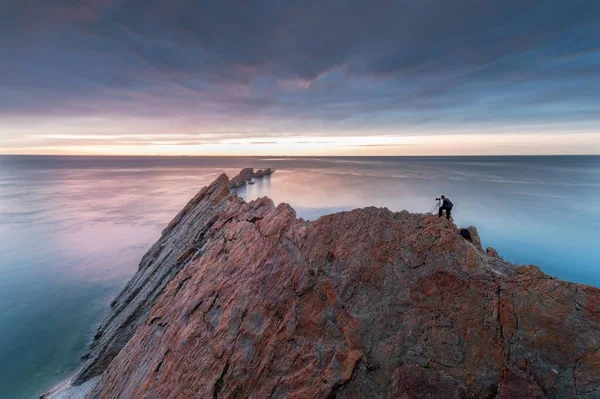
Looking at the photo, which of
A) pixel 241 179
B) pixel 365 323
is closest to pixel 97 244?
pixel 365 323

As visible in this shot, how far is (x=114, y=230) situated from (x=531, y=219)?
8270cm

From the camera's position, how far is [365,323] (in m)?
11.3

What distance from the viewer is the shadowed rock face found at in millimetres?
9469

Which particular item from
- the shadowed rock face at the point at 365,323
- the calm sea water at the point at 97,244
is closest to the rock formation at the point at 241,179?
the calm sea water at the point at 97,244

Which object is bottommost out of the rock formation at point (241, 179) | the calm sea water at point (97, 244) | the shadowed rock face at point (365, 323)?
the calm sea water at point (97, 244)

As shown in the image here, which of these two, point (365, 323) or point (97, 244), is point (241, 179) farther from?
point (365, 323)

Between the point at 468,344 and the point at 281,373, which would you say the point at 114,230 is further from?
the point at 468,344

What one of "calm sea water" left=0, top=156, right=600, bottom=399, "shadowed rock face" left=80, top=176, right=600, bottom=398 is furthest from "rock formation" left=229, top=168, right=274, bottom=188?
"shadowed rock face" left=80, top=176, right=600, bottom=398

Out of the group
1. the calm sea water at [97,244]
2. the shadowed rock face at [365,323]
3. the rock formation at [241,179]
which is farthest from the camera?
the rock formation at [241,179]

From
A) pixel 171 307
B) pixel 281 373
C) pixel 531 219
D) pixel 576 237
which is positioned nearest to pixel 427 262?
pixel 281 373

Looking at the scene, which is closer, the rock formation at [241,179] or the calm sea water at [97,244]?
the calm sea water at [97,244]

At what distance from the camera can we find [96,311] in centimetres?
3023

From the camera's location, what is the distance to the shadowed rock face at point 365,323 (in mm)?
9469

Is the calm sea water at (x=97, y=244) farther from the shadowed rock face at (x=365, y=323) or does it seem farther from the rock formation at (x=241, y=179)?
the rock formation at (x=241, y=179)
